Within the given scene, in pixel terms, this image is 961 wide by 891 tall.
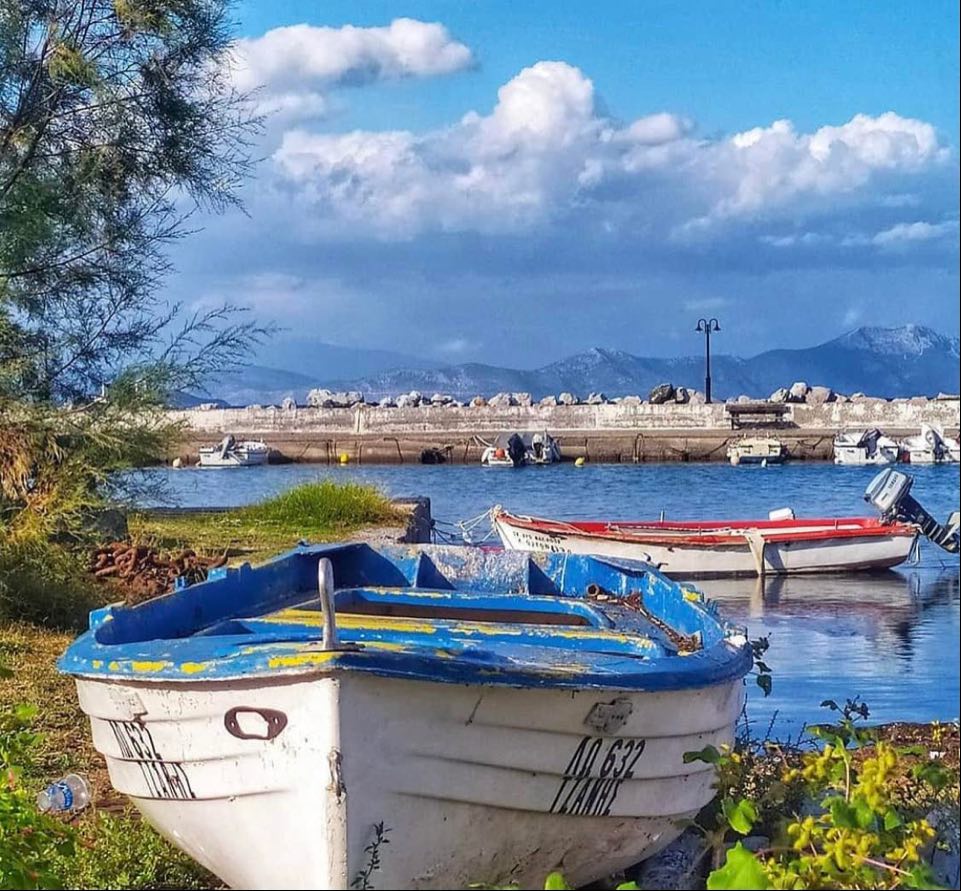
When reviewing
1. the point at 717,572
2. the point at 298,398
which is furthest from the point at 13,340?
the point at 298,398

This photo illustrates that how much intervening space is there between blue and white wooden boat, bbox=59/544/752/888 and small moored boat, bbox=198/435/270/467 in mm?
35802

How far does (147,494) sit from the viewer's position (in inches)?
352

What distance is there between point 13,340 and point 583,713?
6286mm

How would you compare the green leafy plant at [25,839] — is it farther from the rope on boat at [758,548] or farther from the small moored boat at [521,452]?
the small moored boat at [521,452]

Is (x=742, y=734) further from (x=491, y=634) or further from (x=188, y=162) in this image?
(x=188, y=162)

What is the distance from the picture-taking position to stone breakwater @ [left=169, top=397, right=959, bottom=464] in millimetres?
40688

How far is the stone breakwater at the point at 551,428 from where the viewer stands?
40.7m

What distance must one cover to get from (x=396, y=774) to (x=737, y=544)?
46.2ft

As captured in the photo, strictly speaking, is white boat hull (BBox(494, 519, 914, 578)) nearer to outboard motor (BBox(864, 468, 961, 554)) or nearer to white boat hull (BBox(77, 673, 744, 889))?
outboard motor (BBox(864, 468, 961, 554))

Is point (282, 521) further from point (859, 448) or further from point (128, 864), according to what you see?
point (859, 448)

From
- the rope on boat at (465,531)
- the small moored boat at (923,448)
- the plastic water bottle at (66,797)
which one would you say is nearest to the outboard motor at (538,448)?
the small moored boat at (923,448)

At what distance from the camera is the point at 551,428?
152 ft

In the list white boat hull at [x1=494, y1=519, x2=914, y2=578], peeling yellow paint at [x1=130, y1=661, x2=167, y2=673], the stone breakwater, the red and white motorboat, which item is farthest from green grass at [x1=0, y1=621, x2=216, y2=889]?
the stone breakwater

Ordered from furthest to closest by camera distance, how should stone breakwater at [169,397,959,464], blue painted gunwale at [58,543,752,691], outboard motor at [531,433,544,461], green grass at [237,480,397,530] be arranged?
stone breakwater at [169,397,959,464] < outboard motor at [531,433,544,461] < green grass at [237,480,397,530] < blue painted gunwale at [58,543,752,691]
